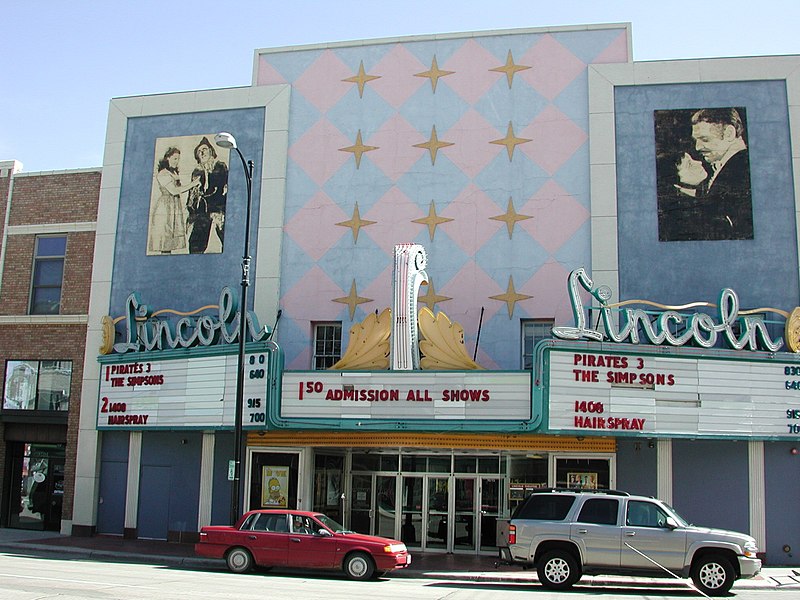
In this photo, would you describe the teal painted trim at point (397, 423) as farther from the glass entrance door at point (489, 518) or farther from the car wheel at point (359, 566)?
the car wheel at point (359, 566)

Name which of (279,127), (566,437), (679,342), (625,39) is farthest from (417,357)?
(625,39)

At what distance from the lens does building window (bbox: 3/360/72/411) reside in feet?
93.2

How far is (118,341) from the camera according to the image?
27.5 meters

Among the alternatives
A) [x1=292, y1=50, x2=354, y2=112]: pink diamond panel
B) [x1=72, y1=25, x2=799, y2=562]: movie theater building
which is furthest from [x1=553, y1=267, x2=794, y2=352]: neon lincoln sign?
[x1=292, y1=50, x2=354, y2=112]: pink diamond panel

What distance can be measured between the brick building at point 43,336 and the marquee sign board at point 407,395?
870 cm

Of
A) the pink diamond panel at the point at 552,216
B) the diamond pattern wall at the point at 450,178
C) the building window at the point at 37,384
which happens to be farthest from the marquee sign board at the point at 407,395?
the building window at the point at 37,384

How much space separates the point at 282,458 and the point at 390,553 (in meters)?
7.33

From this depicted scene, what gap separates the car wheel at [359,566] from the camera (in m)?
18.9

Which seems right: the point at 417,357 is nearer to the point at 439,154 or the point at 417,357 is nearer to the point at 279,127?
the point at 439,154

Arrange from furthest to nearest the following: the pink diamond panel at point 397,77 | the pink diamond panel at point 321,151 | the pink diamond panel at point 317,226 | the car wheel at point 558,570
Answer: the pink diamond panel at point 321,151, the pink diamond panel at point 397,77, the pink diamond panel at point 317,226, the car wheel at point 558,570

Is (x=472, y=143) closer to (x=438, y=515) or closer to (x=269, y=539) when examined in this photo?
(x=438, y=515)

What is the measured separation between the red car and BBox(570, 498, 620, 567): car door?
3.75 meters

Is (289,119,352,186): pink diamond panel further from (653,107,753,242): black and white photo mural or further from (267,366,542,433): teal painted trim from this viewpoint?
(653,107,753,242): black and white photo mural

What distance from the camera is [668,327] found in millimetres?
23172
